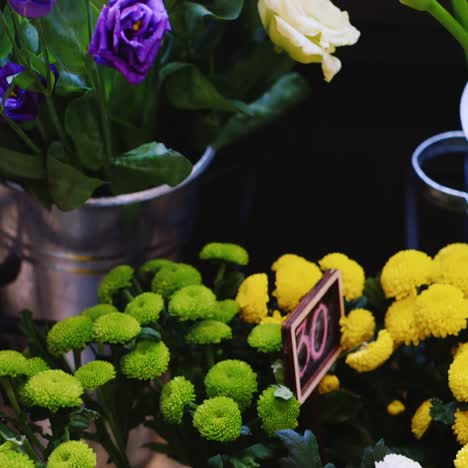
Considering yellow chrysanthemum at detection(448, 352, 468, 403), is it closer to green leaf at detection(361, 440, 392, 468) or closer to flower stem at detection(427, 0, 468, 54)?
green leaf at detection(361, 440, 392, 468)

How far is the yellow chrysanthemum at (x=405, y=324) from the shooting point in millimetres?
612

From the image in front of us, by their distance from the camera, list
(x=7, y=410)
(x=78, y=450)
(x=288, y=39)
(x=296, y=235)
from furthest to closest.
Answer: (x=296, y=235) → (x=7, y=410) → (x=288, y=39) → (x=78, y=450)

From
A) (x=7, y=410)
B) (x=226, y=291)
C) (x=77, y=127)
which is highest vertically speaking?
(x=77, y=127)

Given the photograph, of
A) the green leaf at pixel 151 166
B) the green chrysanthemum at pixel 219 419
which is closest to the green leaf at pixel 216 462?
the green chrysanthemum at pixel 219 419

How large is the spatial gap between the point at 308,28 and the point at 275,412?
284 mm

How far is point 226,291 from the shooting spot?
0.68m

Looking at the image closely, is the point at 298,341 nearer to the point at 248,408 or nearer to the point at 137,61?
the point at 248,408

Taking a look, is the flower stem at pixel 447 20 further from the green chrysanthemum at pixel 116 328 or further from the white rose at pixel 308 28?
the green chrysanthemum at pixel 116 328

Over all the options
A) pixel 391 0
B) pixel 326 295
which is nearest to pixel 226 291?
pixel 326 295

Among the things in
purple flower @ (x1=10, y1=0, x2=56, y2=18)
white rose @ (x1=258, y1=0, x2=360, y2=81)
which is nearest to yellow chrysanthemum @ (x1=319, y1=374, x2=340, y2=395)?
white rose @ (x1=258, y1=0, x2=360, y2=81)

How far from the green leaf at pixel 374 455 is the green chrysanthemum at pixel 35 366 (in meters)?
0.22

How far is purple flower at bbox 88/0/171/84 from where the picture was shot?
56cm

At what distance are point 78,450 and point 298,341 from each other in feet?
0.51

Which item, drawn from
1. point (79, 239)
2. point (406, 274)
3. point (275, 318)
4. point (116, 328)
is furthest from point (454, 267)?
point (79, 239)
